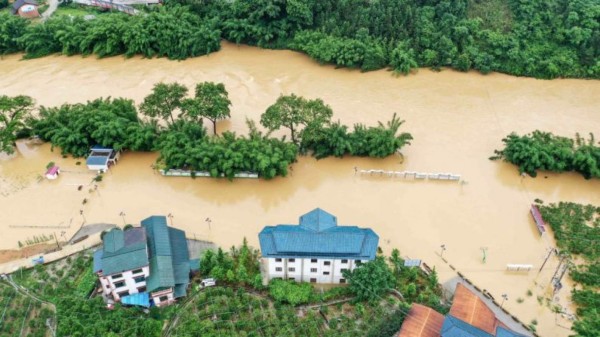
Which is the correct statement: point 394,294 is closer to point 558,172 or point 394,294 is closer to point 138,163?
point 558,172

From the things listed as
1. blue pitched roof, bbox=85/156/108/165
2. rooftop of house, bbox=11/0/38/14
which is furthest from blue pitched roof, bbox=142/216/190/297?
rooftop of house, bbox=11/0/38/14

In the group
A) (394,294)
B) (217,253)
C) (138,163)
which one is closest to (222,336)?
(217,253)


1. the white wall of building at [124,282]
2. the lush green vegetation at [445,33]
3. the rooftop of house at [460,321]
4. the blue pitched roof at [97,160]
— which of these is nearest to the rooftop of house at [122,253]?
the white wall of building at [124,282]

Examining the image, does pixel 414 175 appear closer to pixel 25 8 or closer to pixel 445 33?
pixel 445 33

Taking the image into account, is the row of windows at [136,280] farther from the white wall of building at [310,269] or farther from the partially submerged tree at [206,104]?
the partially submerged tree at [206,104]

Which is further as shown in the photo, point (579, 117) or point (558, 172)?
point (579, 117)
